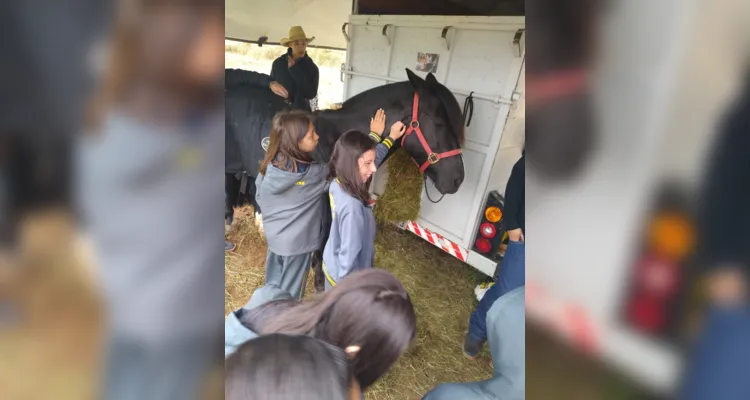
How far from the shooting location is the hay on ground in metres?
3.25

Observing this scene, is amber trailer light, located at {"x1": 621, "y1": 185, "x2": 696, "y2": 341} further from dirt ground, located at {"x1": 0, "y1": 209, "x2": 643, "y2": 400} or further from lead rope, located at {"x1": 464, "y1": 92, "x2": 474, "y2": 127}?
lead rope, located at {"x1": 464, "y1": 92, "x2": 474, "y2": 127}

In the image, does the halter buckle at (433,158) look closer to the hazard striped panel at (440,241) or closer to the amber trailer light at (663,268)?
the hazard striped panel at (440,241)

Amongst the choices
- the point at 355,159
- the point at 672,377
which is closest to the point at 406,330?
the point at 672,377

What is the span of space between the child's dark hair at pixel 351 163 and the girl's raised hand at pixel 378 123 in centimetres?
83

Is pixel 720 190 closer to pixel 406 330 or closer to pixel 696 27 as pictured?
pixel 696 27

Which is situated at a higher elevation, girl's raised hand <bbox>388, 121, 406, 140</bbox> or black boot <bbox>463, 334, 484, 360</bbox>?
girl's raised hand <bbox>388, 121, 406, 140</bbox>

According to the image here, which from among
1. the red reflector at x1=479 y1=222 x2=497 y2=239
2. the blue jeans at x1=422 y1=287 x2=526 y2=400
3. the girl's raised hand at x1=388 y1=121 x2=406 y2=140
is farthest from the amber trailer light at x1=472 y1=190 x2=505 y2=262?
the blue jeans at x1=422 y1=287 x2=526 y2=400

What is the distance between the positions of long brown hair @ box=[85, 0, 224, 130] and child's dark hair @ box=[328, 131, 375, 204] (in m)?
1.48

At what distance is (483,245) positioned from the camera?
2.85 m

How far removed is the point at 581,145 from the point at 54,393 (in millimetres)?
554

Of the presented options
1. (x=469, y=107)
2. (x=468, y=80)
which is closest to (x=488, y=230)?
(x=469, y=107)

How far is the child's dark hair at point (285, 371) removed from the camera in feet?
1.92

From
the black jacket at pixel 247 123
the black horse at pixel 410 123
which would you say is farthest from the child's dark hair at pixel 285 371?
the black jacket at pixel 247 123

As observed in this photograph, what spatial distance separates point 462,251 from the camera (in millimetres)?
2982
